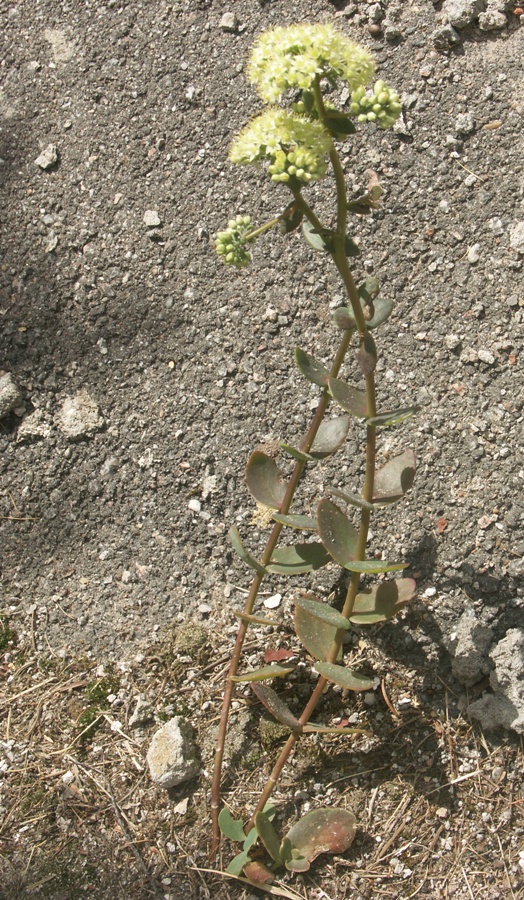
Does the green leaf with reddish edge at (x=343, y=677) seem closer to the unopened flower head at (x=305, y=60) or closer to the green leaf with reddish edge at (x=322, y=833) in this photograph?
the green leaf with reddish edge at (x=322, y=833)

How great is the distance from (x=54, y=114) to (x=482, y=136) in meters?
1.38

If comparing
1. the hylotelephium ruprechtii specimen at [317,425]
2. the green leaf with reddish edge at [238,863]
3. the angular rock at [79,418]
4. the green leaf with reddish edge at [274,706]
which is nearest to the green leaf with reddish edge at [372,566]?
the hylotelephium ruprechtii specimen at [317,425]

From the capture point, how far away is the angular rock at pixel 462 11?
89.5 inches

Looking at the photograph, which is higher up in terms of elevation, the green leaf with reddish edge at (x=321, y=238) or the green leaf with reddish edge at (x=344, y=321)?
the green leaf with reddish edge at (x=321, y=238)

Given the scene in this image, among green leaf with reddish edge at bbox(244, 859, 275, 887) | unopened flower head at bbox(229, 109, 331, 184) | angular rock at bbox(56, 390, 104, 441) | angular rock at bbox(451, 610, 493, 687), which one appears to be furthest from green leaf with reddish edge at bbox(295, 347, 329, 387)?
green leaf with reddish edge at bbox(244, 859, 275, 887)

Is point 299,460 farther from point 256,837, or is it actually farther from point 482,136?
point 482,136

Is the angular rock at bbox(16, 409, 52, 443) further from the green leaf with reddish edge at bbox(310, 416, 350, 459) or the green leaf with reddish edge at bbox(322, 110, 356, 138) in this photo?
the green leaf with reddish edge at bbox(322, 110, 356, 138)

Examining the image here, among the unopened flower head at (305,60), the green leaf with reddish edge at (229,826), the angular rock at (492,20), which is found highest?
the unopened flower head at (305,60)

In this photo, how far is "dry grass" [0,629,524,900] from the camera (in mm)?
1816

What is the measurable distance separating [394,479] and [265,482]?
295 millimetres

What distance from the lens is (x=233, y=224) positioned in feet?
4.95

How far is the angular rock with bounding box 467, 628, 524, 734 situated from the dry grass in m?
0.06

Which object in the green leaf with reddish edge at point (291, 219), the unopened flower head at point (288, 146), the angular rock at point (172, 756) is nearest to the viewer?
the unopened flower head at point (288, 146)

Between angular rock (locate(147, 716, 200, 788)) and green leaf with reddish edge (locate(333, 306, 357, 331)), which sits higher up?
green leaf with reddish edge (locate(333, 306, 357, 331))
